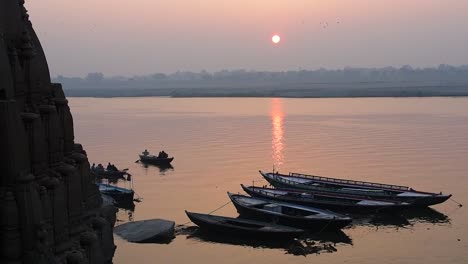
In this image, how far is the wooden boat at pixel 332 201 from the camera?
31.7 m

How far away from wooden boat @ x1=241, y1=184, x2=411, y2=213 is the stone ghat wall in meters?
20.6

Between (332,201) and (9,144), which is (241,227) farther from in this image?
(9,144)

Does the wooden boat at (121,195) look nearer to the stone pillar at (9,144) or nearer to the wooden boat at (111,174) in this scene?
the wooden boat at (111,174)

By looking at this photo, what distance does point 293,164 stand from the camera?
158ft

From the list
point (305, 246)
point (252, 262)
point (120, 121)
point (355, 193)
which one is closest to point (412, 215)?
point (355, 193)

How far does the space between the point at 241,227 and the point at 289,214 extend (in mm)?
3948

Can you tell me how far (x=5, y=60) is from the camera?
36.6 feet

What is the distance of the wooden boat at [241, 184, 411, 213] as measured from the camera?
3169 cm

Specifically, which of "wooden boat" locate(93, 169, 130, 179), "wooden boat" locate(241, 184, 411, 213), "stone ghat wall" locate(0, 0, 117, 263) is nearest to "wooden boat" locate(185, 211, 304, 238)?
"wooden boat" locate(241, 184, 411, 213)

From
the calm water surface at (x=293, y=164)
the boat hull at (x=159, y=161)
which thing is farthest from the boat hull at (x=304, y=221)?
the boat hull at (x=159, y=161)

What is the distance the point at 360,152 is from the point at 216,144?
14.5 metres

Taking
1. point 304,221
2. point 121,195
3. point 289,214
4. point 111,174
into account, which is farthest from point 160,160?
point 304,221

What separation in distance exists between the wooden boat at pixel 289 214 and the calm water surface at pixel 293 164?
0.84m

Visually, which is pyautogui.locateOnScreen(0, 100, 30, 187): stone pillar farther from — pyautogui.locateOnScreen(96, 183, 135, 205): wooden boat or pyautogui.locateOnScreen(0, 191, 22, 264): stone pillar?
pyautogui.locateOnScreen(96, 183, 135, 205): wooden boat
